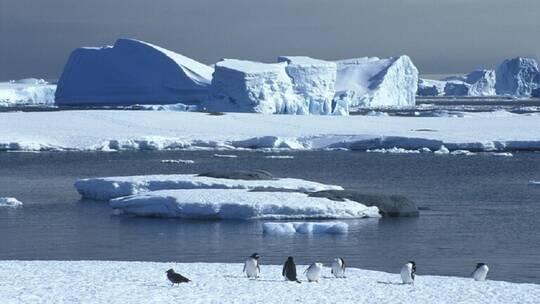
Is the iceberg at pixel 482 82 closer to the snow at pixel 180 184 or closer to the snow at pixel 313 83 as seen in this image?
the snow at pixel 313 83

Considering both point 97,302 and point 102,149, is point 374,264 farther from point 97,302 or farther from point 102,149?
point 102,149

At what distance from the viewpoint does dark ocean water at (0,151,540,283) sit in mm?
16594

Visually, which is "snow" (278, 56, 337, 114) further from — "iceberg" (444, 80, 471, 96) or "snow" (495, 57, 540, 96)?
"iceberg" (444, 80, 471, 96)

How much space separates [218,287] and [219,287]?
0.04 ft

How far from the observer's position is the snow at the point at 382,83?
8681 cm

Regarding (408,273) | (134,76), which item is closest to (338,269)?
(408,273)

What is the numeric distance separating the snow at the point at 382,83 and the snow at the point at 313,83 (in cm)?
2077

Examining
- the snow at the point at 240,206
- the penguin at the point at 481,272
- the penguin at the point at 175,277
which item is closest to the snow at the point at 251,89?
the snow at the point at 240,206

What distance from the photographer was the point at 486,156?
134 feet

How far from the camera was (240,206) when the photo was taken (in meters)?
20.9

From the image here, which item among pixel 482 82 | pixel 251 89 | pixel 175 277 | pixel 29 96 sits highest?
pixel 482 82

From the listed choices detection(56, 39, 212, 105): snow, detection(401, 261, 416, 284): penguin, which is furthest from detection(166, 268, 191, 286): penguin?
detection(56, 39, 212, 105): snow

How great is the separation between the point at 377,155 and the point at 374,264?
26.1 m

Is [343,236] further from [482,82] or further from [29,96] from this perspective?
[482,82]
